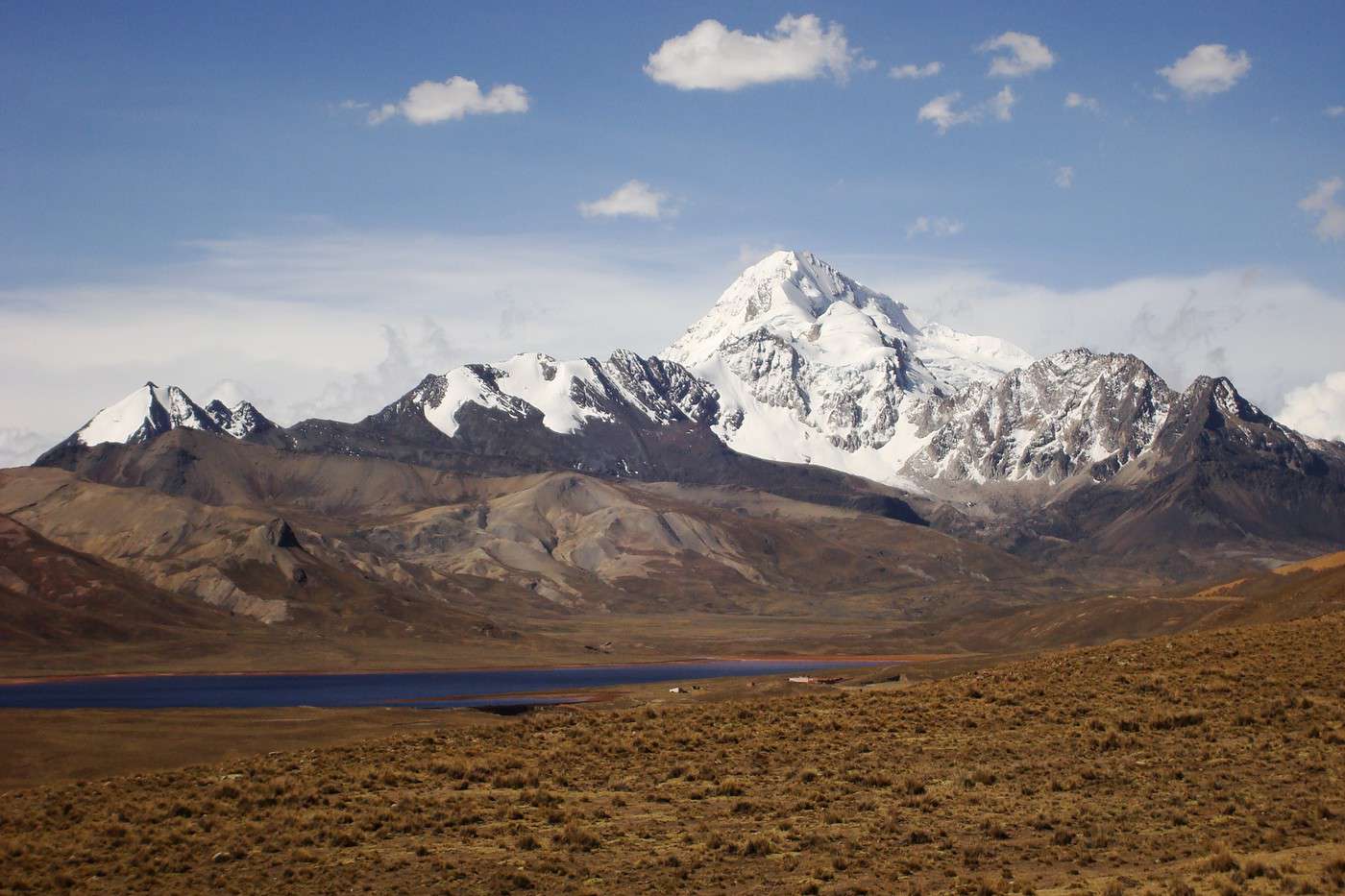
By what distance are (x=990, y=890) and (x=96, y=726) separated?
78.6 m

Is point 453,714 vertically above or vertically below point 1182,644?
below

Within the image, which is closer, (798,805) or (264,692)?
(798,805)

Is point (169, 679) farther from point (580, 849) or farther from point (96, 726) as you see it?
point (580, 849)

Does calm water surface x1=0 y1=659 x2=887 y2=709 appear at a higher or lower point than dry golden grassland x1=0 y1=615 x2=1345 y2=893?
lower

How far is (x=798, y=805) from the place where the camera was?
144 ft

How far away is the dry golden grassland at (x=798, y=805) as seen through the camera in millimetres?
35594

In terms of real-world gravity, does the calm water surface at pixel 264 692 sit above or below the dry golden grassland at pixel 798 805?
below

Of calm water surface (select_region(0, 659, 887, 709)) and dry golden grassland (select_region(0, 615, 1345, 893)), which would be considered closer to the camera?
dry golden grassland (select_region(0, 615, 1345, 893))

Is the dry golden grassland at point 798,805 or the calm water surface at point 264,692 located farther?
the calm water surface at point 264,692

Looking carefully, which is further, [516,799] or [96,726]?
[96,726]

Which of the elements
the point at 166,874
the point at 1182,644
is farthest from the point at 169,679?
the point at 166,874

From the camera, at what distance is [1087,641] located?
646ft

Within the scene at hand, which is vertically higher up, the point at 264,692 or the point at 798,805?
the point at 798,805

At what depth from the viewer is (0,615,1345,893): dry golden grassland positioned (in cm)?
3559
